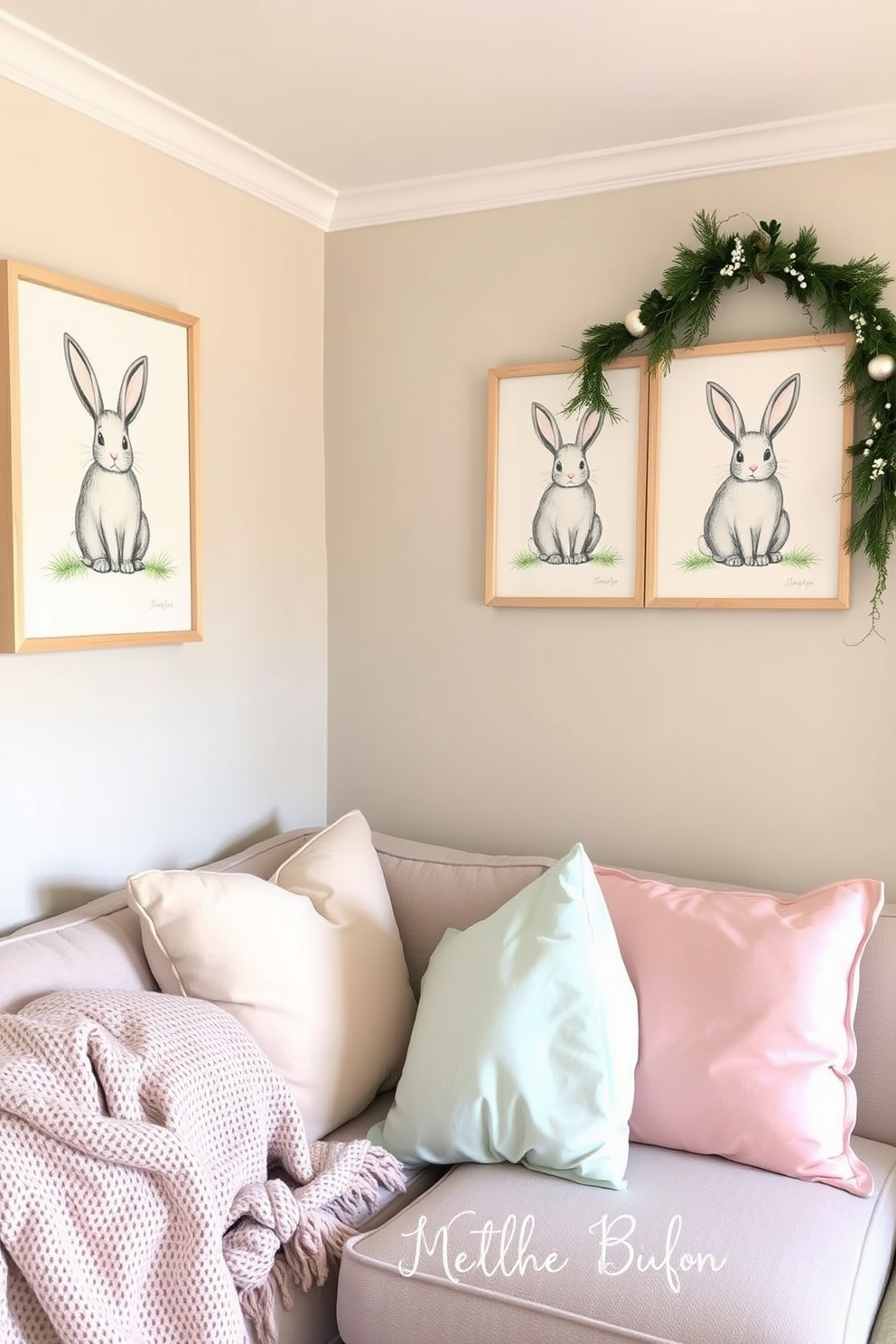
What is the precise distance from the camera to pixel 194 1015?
179 cm

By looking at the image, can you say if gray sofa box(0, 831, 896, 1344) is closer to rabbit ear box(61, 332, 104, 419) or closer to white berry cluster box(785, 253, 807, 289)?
rabbit ear box(61, 332, 104, 419)

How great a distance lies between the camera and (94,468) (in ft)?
7.05

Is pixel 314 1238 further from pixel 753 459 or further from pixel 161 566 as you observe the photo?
pixel 753 459

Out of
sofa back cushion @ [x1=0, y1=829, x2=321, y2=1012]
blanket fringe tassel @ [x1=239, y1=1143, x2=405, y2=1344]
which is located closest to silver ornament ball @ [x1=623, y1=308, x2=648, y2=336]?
sofa back cushion @ [x1=0, y1=829, x2=321, y2=1012]

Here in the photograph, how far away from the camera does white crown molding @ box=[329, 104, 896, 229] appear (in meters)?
2.24

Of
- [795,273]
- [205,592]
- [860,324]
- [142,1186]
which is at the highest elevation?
[795,273]

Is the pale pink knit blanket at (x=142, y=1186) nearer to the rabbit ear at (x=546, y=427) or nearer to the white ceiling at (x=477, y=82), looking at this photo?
the rabbit ear at (x=546, y=427)

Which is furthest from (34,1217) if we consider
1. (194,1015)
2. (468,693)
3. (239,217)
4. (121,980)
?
(239,217)

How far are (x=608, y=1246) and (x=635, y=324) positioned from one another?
1693 mm

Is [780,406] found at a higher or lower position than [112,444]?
higher

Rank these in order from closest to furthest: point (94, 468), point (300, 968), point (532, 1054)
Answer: point (532, 1054)
point (300, 968)
point (94, 468)

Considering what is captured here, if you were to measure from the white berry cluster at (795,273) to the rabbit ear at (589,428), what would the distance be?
465mm

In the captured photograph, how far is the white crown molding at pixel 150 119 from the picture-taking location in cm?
196
